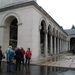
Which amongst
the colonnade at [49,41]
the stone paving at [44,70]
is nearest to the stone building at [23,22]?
the colonnade at [49,41]

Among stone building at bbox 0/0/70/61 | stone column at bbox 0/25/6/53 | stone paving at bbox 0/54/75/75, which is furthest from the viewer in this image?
stone column at bbox 0/25/6/53

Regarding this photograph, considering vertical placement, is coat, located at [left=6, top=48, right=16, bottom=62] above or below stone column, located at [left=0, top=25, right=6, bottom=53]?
below

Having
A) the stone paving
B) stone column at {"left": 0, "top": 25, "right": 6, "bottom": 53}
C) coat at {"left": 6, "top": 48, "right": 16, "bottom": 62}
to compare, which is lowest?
the stone paving

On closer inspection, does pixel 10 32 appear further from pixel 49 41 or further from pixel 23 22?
pixel 49 41

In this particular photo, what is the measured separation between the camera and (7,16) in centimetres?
1658

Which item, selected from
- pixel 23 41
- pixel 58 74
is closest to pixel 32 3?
pixel 23 41

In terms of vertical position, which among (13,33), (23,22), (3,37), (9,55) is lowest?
(9,55)

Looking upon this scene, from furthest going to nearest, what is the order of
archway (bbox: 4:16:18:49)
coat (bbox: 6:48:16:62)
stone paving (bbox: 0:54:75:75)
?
archway (bbox: 4:16:18:49) → coat (bbox: 6:48:16:62) → stone paving (bbox: 0:54:75:75)

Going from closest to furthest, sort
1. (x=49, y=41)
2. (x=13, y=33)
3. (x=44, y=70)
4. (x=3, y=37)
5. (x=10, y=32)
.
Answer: (x=44, y=70)
(x=3, y=37)
(x=10, y=32)
(x=13, y=33)
(x=49, y=41)

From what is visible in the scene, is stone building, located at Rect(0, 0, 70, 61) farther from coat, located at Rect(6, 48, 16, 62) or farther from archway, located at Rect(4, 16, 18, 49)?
coat, located at Rect(6, 48, 16, 62)

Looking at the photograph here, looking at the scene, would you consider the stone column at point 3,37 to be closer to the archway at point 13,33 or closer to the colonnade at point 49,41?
the archway at point 13,33

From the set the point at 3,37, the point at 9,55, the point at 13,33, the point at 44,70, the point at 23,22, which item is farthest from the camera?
the point at 13,33

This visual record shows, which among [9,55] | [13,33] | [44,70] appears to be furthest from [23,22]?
[44,70]

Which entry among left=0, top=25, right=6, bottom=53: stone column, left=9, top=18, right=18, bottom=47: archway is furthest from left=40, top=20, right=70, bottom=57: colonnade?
left=0, top=25, right=6, bottom=53: stone column
